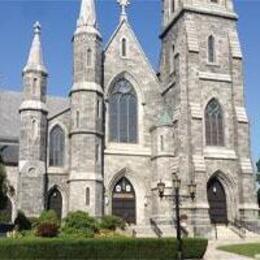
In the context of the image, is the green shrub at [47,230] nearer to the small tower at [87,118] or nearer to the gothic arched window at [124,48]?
the small tower at [87,118]

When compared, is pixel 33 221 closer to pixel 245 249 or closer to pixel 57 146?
pixel 57 146

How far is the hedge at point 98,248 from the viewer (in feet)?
85.6

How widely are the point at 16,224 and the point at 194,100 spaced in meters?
16.5

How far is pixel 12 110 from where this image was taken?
1880 inches

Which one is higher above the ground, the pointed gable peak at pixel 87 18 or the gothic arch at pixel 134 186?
the pointed gable peak at pixel 87 18

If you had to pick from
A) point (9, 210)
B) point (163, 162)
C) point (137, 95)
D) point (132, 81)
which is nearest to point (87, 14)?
point (132, 81)

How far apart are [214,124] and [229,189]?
17.6ft

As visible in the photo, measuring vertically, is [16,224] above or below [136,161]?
below

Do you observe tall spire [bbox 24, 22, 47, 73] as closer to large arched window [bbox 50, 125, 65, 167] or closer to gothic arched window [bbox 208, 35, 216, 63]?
large arched window [bbox 50, 125, 65, 167]

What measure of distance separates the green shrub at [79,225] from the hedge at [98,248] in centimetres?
503

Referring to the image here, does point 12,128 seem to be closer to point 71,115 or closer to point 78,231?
point 71,115

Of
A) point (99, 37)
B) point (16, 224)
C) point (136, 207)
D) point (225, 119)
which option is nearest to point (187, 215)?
point (136, 207)

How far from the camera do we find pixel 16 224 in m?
36.1

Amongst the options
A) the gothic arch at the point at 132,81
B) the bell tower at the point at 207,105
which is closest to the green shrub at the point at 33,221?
the bell tower at the point at 207,105
